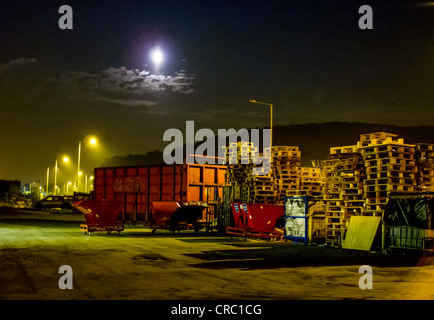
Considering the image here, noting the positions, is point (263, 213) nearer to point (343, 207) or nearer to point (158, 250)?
point (343, 207)

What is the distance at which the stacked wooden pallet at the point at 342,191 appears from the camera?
17594mm

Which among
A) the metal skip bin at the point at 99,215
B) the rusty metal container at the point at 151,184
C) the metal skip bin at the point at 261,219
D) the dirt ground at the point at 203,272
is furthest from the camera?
the rusty metal container at the point at 151,184

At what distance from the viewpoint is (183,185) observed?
88.1 ft

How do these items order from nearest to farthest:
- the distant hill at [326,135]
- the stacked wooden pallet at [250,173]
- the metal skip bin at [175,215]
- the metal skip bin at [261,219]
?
the metal skip bin at [261,219]
the stacked wooden pallet at [250,173]
the metal skip bin at [175,215]
the distant hill at [326,135]

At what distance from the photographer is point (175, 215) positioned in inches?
915

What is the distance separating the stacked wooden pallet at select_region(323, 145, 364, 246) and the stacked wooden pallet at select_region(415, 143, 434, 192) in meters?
2.07

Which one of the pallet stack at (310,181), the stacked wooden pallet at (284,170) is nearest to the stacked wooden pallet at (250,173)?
the stacked wooden pallet at (284,170)

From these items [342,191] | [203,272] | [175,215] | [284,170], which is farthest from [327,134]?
[203,272]

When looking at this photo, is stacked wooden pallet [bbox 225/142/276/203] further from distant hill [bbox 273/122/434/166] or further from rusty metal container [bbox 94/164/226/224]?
distant hill [bbox 273/122/434/166]

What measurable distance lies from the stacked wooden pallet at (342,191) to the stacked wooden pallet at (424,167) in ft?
6.79

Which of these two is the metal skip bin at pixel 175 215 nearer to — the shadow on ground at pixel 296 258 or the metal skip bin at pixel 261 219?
the metal skip bin at pixel 261 219
